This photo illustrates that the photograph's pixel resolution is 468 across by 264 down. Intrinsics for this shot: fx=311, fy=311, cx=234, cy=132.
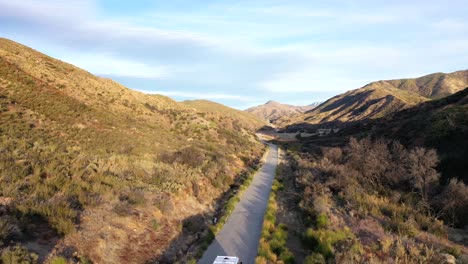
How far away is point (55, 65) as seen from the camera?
142 ft

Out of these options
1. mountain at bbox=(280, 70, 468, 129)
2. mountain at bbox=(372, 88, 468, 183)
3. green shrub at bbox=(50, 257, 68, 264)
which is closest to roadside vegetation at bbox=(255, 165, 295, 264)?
green shrub at bbox=(50, 257, 68, 264)

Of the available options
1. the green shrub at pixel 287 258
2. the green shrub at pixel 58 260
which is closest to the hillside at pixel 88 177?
the green shrub at pixel 58 260

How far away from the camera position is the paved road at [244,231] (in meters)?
12.1

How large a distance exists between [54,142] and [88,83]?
24.4 m

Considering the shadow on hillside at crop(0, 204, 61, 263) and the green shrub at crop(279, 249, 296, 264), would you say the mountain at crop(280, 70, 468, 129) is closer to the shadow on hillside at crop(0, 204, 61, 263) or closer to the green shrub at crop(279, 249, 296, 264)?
the green shrub at crop(279, 249, 296, 264)

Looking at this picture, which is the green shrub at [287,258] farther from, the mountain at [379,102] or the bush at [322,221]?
the mountain at [379,102]

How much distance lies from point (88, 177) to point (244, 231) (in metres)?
8.42

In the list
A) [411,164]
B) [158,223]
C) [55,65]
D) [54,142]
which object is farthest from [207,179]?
[55,65]

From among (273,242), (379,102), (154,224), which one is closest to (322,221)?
(273,242)

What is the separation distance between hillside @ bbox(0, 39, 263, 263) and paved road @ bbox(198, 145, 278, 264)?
3.42ft

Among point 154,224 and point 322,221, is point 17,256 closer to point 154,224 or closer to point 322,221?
point 154,224

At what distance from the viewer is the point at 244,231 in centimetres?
1458

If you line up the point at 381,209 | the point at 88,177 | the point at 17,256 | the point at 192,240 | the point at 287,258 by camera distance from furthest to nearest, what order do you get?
the point at 381,209 → the point at 88,177 → the point at 192,240 → the point at 287,258 → the point at 17,256

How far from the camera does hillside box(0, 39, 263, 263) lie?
36.1 feet
